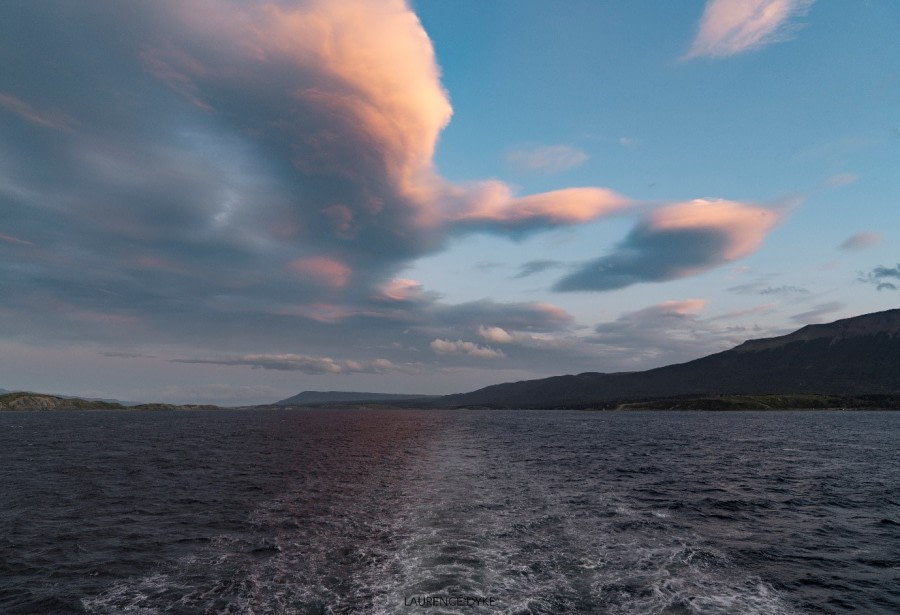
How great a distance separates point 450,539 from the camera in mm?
28438

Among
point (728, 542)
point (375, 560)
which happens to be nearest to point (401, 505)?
point (375, 560)

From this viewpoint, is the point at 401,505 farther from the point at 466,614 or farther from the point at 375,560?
the point at 466,614

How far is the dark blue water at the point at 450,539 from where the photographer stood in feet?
67.4

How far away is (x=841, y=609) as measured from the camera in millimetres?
19781

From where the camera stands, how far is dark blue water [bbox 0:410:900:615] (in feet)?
67.4

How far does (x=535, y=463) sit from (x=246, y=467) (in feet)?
129

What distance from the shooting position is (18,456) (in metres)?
72.2

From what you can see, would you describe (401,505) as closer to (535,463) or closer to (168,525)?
(168,525)

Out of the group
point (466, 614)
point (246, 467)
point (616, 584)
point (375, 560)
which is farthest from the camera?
point (246, 467)

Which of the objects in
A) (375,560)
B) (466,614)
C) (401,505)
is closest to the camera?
(466,614)

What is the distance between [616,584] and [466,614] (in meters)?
8.03

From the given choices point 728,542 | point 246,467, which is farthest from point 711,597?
point 246,467

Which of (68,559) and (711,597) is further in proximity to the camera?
(68,559)

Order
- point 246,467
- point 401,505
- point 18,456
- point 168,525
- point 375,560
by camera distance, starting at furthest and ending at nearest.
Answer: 1. point 18,456
2. point 246,467
3. point 401,505
4. point 168,525
5. point 375,560
